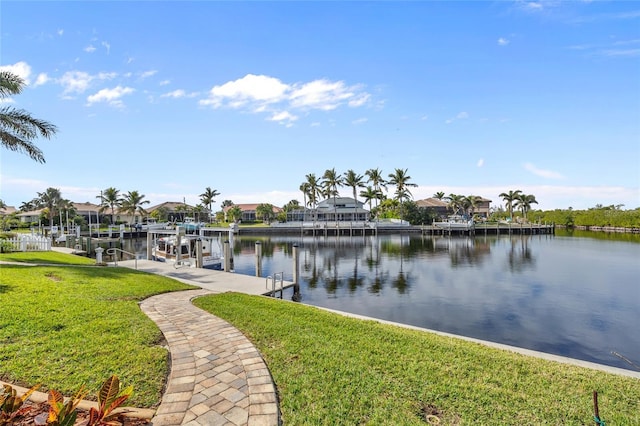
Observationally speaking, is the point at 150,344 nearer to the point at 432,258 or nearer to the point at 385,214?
the point at 432,258

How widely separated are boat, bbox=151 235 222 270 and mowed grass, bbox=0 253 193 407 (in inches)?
418

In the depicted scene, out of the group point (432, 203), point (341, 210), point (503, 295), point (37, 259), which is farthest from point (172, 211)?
point (503, 295)

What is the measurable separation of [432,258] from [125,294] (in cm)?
2807

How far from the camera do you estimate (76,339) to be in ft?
20.3

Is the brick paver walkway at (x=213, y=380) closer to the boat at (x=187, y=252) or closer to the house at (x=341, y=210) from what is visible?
the boat at (x=187, y=252)

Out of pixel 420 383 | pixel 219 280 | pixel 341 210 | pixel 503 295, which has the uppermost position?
pixel 341 210

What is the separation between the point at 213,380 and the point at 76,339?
122 inches

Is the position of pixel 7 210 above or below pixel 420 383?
above

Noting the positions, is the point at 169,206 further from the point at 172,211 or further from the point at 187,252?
the point at 187,252

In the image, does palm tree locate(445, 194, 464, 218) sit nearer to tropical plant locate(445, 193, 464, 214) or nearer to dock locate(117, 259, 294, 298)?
tropical plant locate(445, 193, 464, 214)

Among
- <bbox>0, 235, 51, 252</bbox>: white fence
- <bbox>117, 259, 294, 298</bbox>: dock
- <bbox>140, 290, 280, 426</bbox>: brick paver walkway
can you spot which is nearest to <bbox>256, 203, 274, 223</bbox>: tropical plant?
<bbox>0, 235, 51, 252</bbox>: white fence

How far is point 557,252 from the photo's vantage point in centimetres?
3694

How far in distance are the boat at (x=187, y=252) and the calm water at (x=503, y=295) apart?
3.36 metres

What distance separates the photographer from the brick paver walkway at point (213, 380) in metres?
4.21
